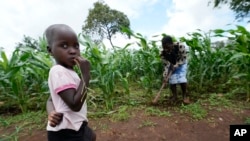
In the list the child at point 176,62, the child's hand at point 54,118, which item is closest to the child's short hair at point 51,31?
the child's hand at point 54,118

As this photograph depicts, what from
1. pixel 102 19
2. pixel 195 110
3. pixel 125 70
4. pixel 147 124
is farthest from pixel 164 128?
pixel 102 19

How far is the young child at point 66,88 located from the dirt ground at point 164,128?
4.39ft

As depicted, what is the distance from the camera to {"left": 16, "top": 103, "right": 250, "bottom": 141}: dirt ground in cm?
270

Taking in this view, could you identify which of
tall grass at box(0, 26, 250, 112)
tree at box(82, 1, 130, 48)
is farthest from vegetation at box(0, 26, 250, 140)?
tree at box(82, 1, 130, 48)

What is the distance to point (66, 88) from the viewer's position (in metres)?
1.27

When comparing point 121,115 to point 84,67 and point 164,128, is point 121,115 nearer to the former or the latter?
point 164,128

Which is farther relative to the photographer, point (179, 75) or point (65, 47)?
point (179, 75)

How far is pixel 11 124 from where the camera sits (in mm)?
3189

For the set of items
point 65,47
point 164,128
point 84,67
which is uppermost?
point 65,47

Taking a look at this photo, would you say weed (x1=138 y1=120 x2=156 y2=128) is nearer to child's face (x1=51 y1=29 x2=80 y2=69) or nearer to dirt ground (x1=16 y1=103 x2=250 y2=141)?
dirt ground (x1=16 y1=103 x2=250 y2=141)

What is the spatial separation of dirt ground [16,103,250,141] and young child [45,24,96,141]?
52.7 inches

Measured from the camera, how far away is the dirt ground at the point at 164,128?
2.70 meters

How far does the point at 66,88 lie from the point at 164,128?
5.83ft

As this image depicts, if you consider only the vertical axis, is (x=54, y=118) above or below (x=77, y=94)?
below
